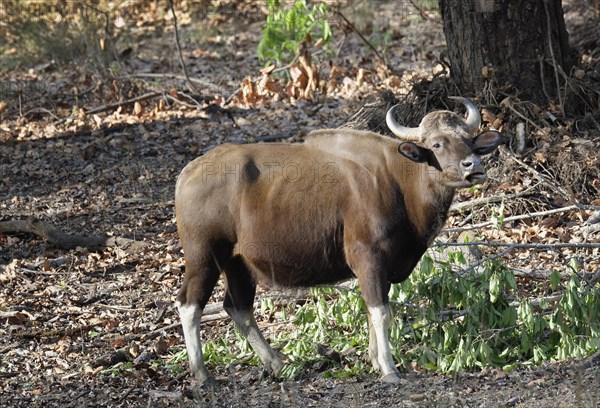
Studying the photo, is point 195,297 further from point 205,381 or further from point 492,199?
point 492,199

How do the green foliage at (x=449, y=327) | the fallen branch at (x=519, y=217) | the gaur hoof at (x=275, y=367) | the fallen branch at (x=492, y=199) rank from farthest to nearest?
the fallen branch at (x=492, y=199) < the fallen branch at (x=519, y=217) < the gaur hoof at (x=275, y=367) < the green foliage at (x=449, y=327)

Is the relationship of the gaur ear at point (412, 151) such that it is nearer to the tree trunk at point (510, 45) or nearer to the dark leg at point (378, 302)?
the dark leg at point (378, 302)

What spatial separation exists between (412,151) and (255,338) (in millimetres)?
1847

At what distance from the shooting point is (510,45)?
1026cm

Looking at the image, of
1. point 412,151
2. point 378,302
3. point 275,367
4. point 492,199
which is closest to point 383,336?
point 378,302

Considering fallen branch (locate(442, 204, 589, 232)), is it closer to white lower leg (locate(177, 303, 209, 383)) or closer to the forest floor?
the forest floor

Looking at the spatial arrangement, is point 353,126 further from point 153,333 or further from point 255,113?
point 153,333

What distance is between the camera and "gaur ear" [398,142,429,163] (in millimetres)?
6664

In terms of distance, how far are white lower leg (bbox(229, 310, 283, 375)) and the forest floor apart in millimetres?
154

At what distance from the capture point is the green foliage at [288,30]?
12.8 meters

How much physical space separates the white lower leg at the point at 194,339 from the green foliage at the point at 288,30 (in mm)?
6247

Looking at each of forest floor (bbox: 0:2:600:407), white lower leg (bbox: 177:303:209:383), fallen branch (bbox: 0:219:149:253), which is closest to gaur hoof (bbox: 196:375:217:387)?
white lower leg (bbox: 177:303:209:383)

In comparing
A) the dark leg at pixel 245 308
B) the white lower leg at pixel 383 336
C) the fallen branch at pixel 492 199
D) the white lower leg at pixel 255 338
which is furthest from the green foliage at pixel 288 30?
the white lower leg at pixel 383 336

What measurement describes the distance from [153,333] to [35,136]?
6006 millimetres
